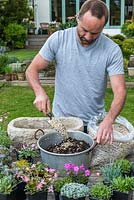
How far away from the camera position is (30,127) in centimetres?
245

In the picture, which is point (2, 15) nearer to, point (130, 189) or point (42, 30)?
point (42, 30)

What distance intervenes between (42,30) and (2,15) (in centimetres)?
208

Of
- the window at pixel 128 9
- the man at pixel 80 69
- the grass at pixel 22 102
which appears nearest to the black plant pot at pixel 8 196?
the man at pixel 80 69

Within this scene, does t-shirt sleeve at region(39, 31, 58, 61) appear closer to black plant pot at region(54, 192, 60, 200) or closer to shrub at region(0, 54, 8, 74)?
black plant pot at region(54, 192, 60, 200)

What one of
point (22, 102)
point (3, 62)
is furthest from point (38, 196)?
point (3, 62)

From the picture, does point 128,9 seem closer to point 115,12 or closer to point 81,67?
point 115,12

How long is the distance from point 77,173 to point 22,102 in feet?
18.1

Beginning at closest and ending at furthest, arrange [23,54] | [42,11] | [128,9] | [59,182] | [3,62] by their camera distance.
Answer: [59,182] → [3,62] → [23,54] → [128,9] → [42,11]

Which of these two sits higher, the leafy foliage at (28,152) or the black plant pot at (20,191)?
the leafy foliage at (28,152)

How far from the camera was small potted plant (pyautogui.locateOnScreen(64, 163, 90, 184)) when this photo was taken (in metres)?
1.96

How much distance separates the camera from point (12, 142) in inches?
93.4

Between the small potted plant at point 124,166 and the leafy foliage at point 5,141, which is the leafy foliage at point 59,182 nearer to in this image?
the small potted plant at point 124,166

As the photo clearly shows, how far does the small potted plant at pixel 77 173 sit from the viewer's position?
6.42 ft

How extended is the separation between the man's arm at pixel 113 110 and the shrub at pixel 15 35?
562 inches
